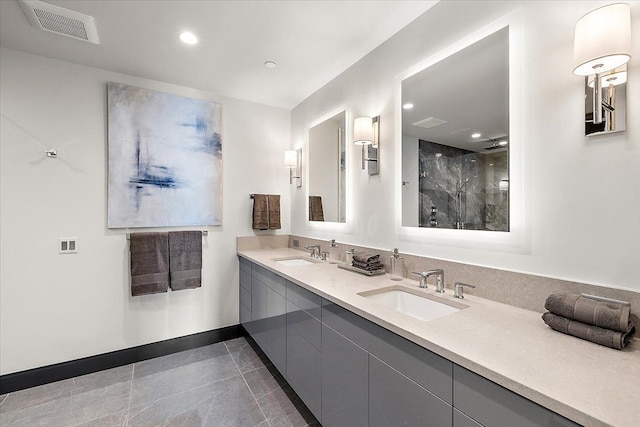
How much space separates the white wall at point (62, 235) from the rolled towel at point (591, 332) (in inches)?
109

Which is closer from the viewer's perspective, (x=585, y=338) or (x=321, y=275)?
(x=585, y=338)

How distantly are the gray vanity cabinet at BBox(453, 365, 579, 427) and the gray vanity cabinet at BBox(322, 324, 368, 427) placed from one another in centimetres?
44

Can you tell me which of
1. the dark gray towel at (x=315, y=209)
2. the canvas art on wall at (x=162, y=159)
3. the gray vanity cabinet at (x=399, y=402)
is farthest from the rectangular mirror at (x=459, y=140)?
the canvas art on wall at (x=162, y=159)

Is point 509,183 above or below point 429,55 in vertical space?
below

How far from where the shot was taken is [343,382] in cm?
135

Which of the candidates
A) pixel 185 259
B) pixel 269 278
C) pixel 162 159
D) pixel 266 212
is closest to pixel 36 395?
pixel 185 259

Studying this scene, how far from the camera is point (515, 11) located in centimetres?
127

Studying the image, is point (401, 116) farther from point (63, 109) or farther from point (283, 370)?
point (63, 109)

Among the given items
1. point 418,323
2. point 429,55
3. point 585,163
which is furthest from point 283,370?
point 429,55

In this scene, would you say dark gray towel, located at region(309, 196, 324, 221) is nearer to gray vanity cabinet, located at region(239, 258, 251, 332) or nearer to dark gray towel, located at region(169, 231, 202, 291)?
gray vanity cabinet, located at region(239, 258, 251, 332)

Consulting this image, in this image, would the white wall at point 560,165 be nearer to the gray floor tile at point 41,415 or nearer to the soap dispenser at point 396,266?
the soap dispenser at point 396,266

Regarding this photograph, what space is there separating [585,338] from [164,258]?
2.81 metres

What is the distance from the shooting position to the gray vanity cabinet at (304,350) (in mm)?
1565

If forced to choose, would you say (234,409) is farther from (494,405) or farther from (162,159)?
(162,159)
